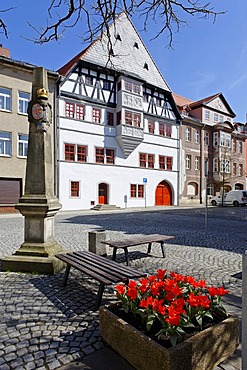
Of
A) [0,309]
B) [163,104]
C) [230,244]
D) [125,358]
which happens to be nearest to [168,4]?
[125,358]

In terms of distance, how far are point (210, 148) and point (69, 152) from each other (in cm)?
2254

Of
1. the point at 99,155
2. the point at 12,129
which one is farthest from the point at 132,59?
the point at 12,129

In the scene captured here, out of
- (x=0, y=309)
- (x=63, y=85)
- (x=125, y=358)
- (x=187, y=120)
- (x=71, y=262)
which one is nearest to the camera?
(x=125, y=358)

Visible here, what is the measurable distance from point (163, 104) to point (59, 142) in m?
13.6

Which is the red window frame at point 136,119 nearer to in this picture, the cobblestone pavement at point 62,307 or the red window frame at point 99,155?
the red window frame at point 99,155

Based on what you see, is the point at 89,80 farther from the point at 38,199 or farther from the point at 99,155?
the point at 38,199

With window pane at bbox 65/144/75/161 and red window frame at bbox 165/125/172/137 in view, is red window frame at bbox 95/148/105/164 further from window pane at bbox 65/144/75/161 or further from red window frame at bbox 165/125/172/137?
red window frame at bbox 165/125/172/137

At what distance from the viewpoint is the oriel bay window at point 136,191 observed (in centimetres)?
2806

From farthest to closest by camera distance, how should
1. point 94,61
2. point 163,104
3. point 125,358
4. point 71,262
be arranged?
1. point 163,104
2. point 94,61
3. point 71,262
4. point 125,358

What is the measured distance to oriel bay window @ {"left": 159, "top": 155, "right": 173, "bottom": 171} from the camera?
3064cm

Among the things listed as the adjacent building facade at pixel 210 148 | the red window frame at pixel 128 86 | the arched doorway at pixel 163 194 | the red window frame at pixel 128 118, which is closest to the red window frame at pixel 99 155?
the red window frame at pixel 128 118

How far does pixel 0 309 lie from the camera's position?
3605mm

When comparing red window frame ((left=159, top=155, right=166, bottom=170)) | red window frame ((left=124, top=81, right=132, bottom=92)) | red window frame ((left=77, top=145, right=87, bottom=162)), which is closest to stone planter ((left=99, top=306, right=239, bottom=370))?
red window frame ((left=77, top=145, right=87, bottom=162))

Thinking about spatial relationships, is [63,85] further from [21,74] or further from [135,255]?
[135,255]
